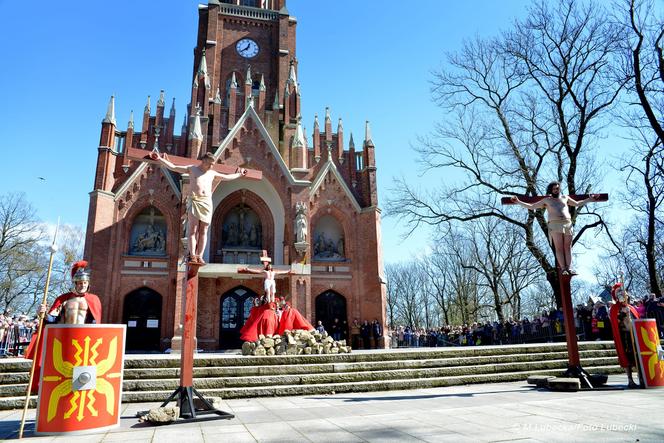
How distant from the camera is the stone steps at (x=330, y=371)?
825 cm

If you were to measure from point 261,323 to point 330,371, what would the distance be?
17.0 feet

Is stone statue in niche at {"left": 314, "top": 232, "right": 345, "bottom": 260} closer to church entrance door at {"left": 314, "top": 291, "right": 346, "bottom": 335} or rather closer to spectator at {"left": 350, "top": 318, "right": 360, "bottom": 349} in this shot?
church entrance door at {"left": 314, "top": 291, "right": 346, "bottom": 335}

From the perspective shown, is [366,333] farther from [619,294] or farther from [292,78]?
[292,78]

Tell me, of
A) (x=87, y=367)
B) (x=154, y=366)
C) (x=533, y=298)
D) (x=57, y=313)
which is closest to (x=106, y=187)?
(x=154, y=366)

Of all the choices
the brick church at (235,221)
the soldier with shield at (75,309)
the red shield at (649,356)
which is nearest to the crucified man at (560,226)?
the red shield at (649,356)

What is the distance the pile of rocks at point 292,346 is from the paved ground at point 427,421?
331 cm

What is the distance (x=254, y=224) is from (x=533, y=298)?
45.4m

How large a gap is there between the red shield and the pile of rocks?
6.57 m

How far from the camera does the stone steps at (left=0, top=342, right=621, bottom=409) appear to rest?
8.25m

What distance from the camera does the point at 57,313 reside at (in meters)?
6.55

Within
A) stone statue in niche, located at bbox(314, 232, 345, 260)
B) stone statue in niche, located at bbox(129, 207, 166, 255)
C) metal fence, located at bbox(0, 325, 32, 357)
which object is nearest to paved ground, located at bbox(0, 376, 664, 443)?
metal fence, located at bbox(0, 325, 32, 357)

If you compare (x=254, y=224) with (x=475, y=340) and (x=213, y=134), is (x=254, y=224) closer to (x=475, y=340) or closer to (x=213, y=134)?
(x=213, y=134)

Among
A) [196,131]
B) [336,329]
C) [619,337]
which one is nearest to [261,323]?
[619,337]

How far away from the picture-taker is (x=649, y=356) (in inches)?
312
